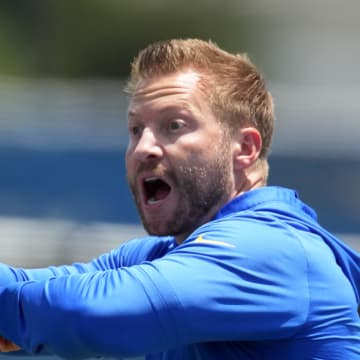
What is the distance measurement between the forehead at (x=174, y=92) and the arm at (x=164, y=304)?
0.42 meters

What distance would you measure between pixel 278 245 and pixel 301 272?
0.08m

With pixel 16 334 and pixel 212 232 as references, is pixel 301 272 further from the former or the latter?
pixel 16 334

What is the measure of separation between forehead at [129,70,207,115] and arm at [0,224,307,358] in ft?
1.39

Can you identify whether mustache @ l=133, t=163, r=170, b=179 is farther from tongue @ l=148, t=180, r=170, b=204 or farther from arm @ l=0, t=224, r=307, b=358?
arm @ l=0, t=224, r=307, b=358

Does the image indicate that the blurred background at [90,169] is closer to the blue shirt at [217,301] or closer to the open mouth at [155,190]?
the open mouth at [155,190]

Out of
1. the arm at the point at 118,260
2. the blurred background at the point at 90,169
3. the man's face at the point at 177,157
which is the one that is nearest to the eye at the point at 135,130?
the man's face at the point at 177,157

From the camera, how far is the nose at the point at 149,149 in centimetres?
270

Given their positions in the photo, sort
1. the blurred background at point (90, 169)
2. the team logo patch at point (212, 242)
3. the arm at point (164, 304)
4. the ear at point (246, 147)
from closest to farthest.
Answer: the arm at point (164, 304) < the team logo patch at point (212, 242) < the ear at point (246, 147) < the blurred background at point (90, 169)

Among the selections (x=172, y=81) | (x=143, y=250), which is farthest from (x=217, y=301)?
(x=143, y=250)

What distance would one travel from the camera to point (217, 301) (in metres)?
2.34

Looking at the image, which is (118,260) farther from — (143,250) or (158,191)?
(158,191)

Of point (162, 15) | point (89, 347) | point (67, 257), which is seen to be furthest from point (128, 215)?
point (162, 15)

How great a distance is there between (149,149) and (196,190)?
151mm

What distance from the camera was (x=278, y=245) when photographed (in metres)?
2.46
